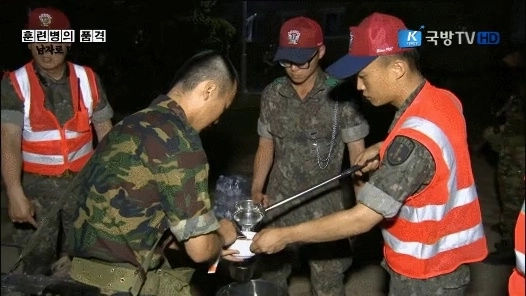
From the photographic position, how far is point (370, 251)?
5152 mm

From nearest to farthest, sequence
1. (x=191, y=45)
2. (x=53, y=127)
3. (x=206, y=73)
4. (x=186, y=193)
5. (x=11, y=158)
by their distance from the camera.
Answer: (x=186, y=193) < (x=206, y=73) < (x=11, y=158) < (x=53, y=127) < (x=191, y=45)

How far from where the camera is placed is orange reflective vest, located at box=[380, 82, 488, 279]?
7.07ft

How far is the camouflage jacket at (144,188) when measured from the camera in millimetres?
1967

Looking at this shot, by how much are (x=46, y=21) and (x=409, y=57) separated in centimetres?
234

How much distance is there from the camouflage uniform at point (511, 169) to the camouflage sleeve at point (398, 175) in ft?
10.4

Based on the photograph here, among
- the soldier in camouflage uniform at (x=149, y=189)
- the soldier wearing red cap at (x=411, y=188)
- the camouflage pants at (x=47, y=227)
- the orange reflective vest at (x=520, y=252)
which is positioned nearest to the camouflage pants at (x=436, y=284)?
the soldier wearing red cap at (x=411, y=188)

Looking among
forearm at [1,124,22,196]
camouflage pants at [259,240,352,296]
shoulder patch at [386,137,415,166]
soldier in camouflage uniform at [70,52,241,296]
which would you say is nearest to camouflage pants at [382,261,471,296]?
shoulder patch at [386,137,415,166]

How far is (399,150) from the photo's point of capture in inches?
82.1

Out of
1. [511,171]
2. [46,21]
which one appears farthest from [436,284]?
[511,171]

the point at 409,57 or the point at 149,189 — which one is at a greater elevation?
the point at 409,57

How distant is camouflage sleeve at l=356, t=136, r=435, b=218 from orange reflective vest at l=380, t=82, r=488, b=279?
3 cm

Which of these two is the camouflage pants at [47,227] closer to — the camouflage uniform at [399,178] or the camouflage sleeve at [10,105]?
the camouflage sleeve at [10,105]

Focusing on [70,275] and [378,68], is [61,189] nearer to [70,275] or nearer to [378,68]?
[70,275]

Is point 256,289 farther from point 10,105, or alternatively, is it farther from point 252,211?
point 10,105
